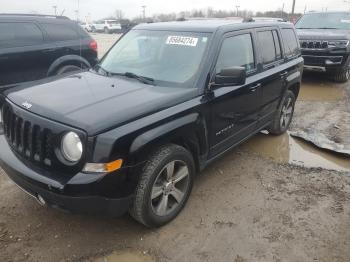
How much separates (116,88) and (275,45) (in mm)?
2629

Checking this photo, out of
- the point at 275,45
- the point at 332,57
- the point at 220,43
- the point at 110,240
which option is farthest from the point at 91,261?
the point at 332,57

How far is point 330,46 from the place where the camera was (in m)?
9.42

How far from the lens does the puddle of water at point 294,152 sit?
16.3 ft

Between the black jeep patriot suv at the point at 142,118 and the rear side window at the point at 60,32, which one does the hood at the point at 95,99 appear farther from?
the rear side window at the point at 60,32

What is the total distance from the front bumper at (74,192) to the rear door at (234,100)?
136cm

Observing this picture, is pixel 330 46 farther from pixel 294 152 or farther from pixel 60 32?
pixel 60 32

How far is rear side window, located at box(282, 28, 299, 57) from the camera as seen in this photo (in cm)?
532

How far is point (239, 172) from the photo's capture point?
15.0ft

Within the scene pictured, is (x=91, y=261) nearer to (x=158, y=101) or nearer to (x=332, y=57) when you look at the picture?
(x=158, y=101)

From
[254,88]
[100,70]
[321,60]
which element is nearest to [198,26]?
[254,88]

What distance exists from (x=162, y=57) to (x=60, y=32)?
4074mm

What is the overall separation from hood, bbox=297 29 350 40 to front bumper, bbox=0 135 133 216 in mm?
8518

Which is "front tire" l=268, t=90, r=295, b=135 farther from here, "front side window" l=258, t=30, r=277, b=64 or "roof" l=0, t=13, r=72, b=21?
"roof" l=0, t=13, r=72, b=21

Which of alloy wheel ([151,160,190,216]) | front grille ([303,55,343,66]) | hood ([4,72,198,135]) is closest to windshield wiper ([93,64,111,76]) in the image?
hood ([4,72,198,135])
